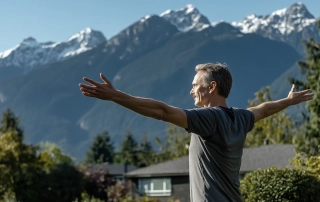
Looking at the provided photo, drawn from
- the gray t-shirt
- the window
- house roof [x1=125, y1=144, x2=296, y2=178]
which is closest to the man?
the gray t-shirt

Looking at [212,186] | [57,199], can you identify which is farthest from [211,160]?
[57,199]

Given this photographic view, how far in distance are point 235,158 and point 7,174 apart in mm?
34460

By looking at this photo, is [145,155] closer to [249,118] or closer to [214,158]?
[249,118]

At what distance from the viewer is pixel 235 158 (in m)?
5.47

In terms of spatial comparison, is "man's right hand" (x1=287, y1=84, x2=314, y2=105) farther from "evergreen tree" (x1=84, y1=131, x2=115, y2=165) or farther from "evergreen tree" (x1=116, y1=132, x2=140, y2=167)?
"evergreen tree" (x1=84, y1=131, x2=115, y2=165)

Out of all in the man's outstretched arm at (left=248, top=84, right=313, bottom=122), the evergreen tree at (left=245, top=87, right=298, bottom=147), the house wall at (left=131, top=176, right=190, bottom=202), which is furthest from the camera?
the evergreen tree at (left=245, top=87, right=298, bottom=147)

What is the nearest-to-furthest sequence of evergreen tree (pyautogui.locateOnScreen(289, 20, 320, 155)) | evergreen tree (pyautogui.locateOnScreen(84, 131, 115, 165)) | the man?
the man
evergreen tree (pyautogui.locateOnScreen(289, 20, 320, 155))
evergreen tree (pyautogui.locateOnScreen(84, 131, 115, 165))

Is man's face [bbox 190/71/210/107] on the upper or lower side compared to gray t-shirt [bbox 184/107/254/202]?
upper

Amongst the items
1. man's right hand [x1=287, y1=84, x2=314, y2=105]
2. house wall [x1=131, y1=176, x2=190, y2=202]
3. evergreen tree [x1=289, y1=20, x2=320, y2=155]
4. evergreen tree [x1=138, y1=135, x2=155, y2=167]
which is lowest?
man's right hand [x1=287, y1=84, x2=314, y2=105]

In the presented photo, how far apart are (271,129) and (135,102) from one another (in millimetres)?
56966

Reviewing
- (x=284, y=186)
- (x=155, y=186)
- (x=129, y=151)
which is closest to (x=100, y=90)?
(x=284, y=186)

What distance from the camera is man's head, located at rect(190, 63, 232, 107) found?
5434 millimetres

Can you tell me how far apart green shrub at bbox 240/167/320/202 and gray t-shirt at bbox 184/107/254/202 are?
41.9 feet

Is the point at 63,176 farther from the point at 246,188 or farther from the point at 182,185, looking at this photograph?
the point at 246,188
